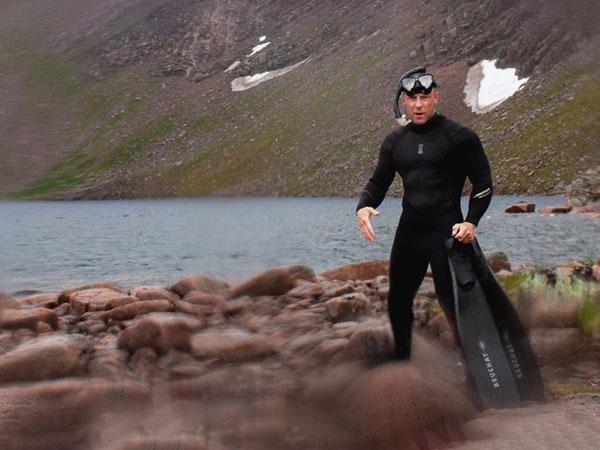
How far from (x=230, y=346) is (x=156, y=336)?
4.11ft

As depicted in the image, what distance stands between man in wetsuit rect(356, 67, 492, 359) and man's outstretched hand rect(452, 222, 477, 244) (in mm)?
146

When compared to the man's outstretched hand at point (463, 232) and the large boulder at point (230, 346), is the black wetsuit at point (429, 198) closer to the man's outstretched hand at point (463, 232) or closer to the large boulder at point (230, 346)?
the man's outstretched hand at point (463, 232)

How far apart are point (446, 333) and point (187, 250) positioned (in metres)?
39.7

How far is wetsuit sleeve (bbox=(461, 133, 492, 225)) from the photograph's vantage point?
7.36 metres

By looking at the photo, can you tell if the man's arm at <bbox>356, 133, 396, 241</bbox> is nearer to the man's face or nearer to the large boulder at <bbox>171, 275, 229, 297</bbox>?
the man's face

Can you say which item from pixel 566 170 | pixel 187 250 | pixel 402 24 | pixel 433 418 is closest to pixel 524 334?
pixel 433 418

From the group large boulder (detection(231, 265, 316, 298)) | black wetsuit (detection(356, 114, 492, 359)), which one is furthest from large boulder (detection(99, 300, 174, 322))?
black wetsuit (detection(356, 114, 492, 359))

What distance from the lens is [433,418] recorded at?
6957 mm

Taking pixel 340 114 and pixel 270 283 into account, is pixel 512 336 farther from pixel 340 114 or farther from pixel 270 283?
pixel 340 114

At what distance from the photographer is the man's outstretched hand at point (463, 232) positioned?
7.03 m

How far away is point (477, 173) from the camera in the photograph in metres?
7.38

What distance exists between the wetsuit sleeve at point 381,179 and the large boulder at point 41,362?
4.71m

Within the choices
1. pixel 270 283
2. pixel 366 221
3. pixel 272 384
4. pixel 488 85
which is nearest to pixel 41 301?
pixel 270 283

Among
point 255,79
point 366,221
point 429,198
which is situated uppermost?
point 255,79
